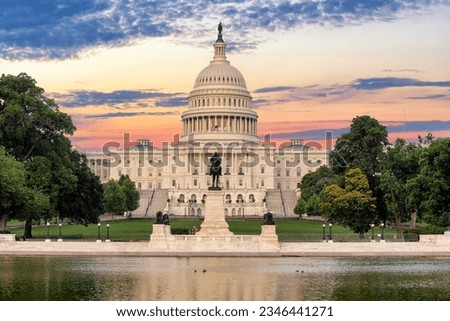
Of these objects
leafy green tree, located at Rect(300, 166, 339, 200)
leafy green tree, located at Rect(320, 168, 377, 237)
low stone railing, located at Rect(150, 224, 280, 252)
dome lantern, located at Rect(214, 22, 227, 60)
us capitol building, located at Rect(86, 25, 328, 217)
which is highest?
dome lantern, located at Rect(214, 22, 227, 60)

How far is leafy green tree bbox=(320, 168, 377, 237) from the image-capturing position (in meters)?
68.6

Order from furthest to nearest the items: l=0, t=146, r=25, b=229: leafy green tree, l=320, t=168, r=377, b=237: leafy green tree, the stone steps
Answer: the stone steps < l=320, t=168, r=377, b=237: leafy green tree < l=0, t=146, r=25, b=229: leafy green tree

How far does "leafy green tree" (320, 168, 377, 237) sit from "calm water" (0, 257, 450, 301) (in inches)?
854

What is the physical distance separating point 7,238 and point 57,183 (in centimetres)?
1225

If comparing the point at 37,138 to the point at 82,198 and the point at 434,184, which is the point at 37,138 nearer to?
the point at 82,198

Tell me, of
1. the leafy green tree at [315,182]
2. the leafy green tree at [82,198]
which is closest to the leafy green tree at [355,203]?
the leafy green tree at [82,198]

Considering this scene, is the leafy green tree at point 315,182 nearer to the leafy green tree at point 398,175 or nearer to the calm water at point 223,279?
the leafy green tree at point 398,175

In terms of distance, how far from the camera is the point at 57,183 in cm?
6594

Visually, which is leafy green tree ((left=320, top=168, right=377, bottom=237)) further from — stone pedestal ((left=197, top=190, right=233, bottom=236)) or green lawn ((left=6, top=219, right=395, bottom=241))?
stone pedestal ((left=197, top=190, right=233, bottom=236))

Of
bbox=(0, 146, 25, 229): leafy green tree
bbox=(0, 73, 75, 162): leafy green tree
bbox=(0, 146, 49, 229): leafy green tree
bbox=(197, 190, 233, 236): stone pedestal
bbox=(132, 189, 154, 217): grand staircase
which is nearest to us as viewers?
bbox=(197, 190, 233, 236): stone pedestal

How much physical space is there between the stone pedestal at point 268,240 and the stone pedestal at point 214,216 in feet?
14.4

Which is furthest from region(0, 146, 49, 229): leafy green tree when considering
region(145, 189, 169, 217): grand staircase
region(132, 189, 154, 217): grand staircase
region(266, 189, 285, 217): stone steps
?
region(266, 189, 285, 217): stone steps
